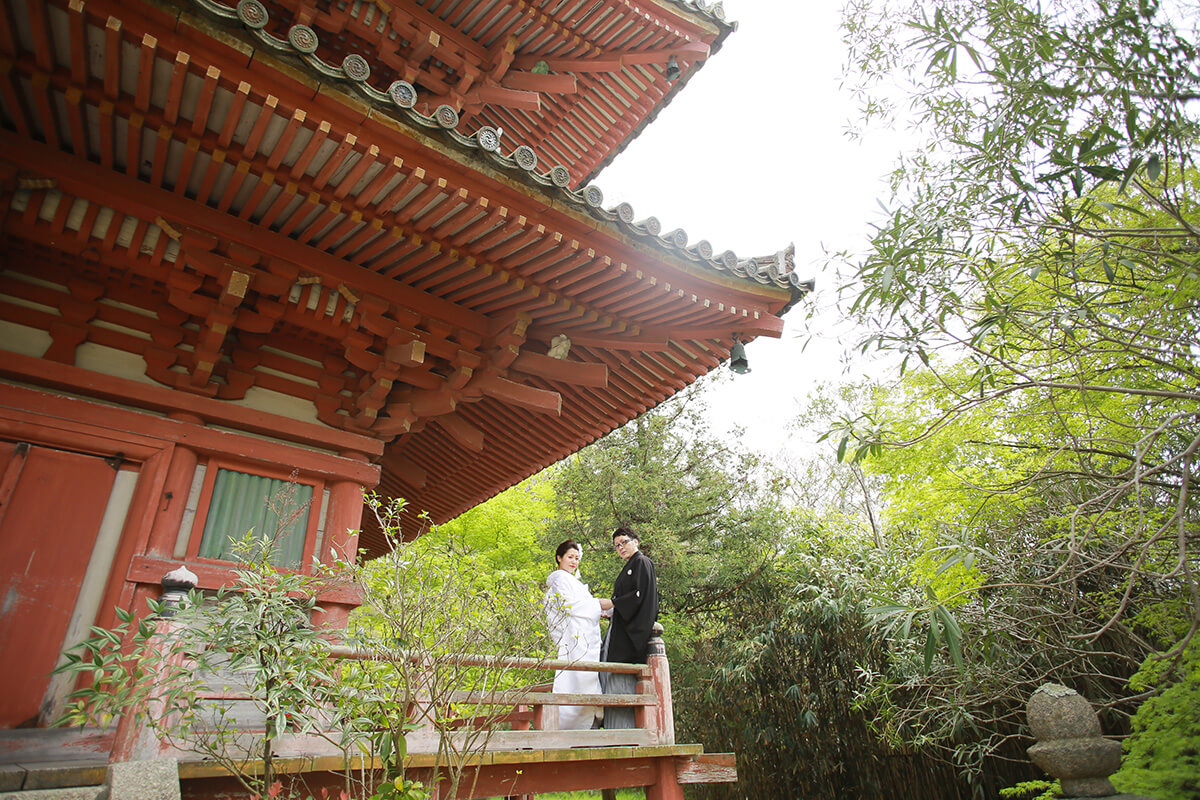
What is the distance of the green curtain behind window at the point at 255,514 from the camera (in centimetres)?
389

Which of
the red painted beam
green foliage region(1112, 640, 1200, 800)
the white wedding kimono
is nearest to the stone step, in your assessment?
the red painted beam

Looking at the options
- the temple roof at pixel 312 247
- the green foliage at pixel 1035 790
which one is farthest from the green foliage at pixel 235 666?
the green foliage at pixel 1035 790

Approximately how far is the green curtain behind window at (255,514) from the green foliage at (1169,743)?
4.92 m

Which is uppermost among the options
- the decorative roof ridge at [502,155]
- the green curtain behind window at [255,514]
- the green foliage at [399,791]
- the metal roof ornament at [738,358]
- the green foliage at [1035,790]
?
the decorative roof ridge at [502,155]

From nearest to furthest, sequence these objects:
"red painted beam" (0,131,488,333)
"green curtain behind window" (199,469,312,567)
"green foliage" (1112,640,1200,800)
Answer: "red painted beam" (0,131,488,333) < "green foliage" (1112,640,1200,800) < "green curtain behind window" (199,469,312,567)

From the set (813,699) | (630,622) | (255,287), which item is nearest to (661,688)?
(630,622)

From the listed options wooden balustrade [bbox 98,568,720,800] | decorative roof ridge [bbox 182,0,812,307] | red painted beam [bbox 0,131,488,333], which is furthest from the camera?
red painted beam [bbox 0,131,488,333]

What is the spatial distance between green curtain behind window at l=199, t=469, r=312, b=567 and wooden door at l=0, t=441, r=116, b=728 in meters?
0.55

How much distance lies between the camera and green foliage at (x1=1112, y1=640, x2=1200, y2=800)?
3.42 m

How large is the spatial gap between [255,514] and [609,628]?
8.29 ft

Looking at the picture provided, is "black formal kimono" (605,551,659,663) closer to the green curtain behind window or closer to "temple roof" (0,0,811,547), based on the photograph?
"temple roof" (0,0,811,547)

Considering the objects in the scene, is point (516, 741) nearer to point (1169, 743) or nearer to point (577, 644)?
point (577, 644)

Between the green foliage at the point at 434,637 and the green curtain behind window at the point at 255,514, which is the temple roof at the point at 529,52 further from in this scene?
the green foliage at the point at 434,637

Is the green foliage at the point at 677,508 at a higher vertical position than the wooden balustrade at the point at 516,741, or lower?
higher
